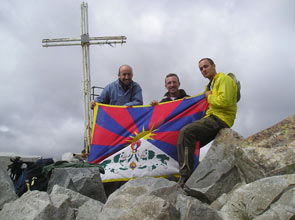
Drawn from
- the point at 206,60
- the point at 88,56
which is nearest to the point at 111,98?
the point at 206,60

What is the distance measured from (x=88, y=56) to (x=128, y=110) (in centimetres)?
1177

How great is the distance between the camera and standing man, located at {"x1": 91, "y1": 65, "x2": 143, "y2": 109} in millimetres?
6879

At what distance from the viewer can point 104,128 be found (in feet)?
21.7

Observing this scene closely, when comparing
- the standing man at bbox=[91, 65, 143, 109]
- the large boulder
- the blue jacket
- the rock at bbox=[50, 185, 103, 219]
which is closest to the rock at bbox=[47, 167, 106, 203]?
the rock at bbox=[50, 185, 103, 219]

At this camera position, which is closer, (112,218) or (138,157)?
(112,218)

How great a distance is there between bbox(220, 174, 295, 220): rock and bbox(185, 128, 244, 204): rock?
3.89 feet

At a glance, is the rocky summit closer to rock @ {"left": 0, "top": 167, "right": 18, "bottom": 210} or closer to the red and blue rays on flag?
rock @ {"left": 0, "top": 167, "right": 18, "bottom": 210}

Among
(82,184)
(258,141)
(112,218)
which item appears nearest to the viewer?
(112,218)

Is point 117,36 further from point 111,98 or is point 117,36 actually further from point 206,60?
point 206,60

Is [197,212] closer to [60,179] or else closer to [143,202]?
[143,202]

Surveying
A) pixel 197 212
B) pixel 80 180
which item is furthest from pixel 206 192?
pixel 80 180

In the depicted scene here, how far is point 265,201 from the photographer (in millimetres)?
3047

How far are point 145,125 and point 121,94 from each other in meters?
1.07

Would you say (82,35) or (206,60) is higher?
(82,35)
